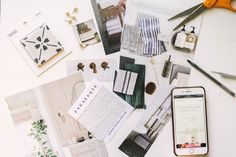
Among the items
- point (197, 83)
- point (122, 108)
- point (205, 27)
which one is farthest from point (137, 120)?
point (205, 27)

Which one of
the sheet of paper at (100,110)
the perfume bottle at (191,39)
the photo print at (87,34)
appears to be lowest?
the sheet of paper at (100,110)

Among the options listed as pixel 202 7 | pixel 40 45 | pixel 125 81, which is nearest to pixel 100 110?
pixel 125 81

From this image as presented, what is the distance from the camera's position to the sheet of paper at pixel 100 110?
85 cm

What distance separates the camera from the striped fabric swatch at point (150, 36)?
33.2 inches

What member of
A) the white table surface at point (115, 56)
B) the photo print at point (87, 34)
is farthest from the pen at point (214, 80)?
the photo print at point (87, 34)

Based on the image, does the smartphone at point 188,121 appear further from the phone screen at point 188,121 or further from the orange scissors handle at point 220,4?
the orange scissors handle at point 220,4

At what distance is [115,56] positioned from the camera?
0.85 meters

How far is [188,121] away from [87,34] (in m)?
0.33

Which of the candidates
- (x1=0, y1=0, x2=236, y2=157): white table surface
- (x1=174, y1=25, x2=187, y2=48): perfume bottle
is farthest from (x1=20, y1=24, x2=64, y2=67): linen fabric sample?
(x1=174, y1=25, x2=187, y2=48): perfume bottle

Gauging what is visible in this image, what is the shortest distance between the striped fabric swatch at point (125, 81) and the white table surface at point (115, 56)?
0.17 ft

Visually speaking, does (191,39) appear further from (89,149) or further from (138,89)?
(89,149)

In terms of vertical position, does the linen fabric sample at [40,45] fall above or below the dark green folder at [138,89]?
above

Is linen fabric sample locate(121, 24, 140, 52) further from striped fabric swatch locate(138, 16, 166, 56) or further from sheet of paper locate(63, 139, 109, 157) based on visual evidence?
sheet of paper locate(63, 139, 109, 157)

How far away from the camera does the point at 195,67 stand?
83 centimetres
